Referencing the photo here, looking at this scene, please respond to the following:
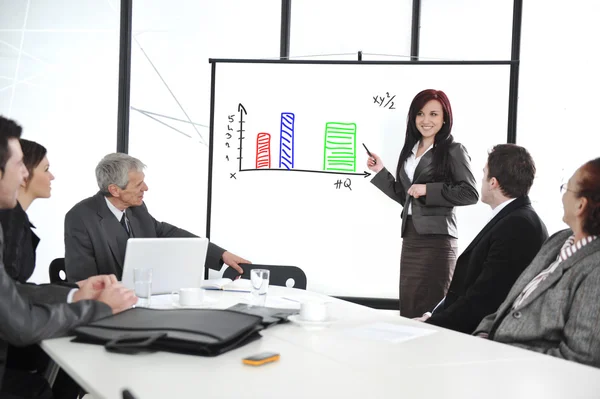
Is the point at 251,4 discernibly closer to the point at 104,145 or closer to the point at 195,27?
the point at 195,27

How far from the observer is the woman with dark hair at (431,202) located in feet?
11.8

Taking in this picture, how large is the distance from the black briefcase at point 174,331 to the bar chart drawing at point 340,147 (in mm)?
2212

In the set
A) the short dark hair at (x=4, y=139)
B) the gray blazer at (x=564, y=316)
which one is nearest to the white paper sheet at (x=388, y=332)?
the gray blazer at (x=564, y=316)

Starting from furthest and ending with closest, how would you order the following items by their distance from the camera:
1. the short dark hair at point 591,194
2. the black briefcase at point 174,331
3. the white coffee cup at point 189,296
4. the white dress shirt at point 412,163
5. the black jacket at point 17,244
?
the white dress shirt at point 412,163 → the black jacket at point 17,244 → the white coffee cup at point 189,296 → the short dark hair at point 591,194 → the black briefcase at point 174,331

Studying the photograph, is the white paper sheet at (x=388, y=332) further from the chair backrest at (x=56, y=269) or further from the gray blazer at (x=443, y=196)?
the chair backrest at (x=56, y=269)

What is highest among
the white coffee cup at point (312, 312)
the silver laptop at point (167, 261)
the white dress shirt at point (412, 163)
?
the white dress shirt at point (412, 163)

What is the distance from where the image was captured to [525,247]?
2.56 m

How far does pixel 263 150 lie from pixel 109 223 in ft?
4.33

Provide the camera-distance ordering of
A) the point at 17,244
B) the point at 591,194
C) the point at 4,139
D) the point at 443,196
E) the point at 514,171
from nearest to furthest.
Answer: the point at 4,139
the point at 591,194
the point at 17,244
the point at 514,171
the point at 443,196

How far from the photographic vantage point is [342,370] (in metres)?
1.55

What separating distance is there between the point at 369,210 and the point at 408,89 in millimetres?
809

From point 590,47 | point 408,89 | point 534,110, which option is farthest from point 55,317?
point 590,47

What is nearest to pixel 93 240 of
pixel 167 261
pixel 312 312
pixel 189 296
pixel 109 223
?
pixel 109 223

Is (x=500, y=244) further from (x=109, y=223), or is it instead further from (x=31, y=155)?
(x=31, y=155)
